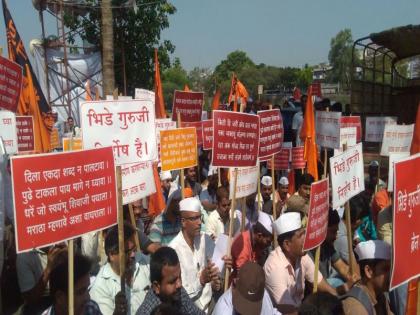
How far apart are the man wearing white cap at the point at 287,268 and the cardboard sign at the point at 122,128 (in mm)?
1141

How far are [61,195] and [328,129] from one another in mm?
4777

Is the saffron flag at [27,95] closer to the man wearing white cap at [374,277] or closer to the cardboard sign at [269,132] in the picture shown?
the cardboard sign at [269,132]

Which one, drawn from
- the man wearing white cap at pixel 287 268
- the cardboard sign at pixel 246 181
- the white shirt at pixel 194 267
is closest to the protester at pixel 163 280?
the white shirt at pixel 194 267

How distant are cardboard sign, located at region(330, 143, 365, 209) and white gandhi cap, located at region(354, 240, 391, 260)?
96 centimetres

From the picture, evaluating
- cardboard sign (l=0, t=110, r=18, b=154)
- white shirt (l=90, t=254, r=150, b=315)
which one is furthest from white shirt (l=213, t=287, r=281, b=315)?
cardboard sign (l=0, t=110, r=18, b=154)

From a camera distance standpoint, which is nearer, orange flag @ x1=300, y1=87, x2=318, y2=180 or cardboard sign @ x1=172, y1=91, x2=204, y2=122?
orange flag @ x1=300, y1=87, x2=318, y2=180

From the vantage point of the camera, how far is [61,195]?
3.18 metres

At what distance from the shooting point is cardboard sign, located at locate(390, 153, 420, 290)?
113 inches

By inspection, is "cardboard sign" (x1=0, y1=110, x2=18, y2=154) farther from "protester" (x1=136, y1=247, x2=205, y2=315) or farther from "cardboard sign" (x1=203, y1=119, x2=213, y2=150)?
"cardboard sign" (x1=203, y1=119, x2=213, y2=150)

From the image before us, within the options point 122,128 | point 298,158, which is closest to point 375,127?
point 298,158

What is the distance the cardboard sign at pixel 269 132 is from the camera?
6105 mm

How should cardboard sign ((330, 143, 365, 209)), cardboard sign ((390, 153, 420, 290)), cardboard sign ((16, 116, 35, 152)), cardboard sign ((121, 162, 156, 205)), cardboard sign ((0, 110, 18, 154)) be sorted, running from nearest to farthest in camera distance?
cardboard sign ((390, 153, 420, 290)), cardboard sign ((330, 143, 365, 209)), cardboard sign ((121, 162, 156, 205)), cardboard sign ((0, 110, 18, 154)), cardboard sign ((16, 116, 35, 152))

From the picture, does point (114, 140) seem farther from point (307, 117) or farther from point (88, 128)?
point (307, 117)

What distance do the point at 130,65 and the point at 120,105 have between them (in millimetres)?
15923
